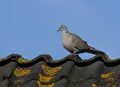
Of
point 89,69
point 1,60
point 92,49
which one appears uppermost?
point 92,49

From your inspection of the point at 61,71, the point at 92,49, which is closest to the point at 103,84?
the point at 61,71

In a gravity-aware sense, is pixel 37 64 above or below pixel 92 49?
below

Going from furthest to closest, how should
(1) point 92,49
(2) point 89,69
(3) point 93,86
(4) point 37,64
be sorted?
(1) point 92,49 → (4) point 37,64 → (2) point 89,69 → (3) point 93,86

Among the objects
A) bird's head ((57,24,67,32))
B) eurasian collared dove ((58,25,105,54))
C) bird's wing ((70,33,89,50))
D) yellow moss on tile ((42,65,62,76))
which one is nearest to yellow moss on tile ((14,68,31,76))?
yellow moss on tile ((42,65,62,76))

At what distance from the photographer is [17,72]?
4.82 metres

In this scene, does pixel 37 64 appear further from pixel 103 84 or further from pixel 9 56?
pixel 103 84

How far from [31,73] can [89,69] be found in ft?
1.88

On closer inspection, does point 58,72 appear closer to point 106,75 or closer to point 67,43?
point 106,75

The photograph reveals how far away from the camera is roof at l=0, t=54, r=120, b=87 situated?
14.2 feet

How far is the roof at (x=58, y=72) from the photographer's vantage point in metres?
4.34

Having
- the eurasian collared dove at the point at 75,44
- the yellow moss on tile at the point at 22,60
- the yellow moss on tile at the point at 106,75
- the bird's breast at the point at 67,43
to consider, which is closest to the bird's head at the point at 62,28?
the eurasian collared dove at the point at 75,44

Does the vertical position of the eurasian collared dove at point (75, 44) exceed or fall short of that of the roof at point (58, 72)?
it exceeds it

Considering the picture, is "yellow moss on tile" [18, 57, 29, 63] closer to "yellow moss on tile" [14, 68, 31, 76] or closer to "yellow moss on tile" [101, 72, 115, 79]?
"yellow moss on tile" [14, 68, 31, 76]

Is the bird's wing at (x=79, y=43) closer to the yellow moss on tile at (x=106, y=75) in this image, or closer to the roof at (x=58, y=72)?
the roof at (x=58, y=72)
